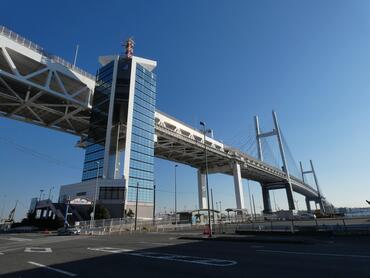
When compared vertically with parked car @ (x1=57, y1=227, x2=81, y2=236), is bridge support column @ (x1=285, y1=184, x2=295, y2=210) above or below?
above

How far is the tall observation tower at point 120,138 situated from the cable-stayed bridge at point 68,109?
362cm

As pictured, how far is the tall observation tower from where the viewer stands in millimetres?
53312

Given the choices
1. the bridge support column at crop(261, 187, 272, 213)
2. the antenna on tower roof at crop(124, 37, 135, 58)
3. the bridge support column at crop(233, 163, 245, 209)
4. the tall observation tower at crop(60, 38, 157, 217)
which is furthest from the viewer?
the bridge support column at crop(261, 187, 272, 213)

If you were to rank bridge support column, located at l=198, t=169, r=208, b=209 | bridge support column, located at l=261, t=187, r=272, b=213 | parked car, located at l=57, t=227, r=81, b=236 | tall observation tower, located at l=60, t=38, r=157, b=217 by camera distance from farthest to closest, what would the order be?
bridge support column, located at l=261, t=187, r=272, b=213
bridge support column, located at l=198, t=169, r=208, b=209
tall observation tower, located at l=60, t=38, r=157, b=217
parked car, located at l=57, t=227, r=81, b=236

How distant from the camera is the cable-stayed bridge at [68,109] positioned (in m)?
45.3

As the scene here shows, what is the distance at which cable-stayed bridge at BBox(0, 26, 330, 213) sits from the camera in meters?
45.3

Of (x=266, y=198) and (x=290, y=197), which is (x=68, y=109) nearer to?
(x=290, y=197)

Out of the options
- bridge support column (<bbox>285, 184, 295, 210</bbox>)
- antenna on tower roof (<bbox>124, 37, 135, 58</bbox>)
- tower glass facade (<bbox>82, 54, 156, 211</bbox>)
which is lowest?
bridge support column (<bbox>285, 184, 295, 210</bbox>)

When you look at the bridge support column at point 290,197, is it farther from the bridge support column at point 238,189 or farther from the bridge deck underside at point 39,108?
the bridge deck underside at point 39,108

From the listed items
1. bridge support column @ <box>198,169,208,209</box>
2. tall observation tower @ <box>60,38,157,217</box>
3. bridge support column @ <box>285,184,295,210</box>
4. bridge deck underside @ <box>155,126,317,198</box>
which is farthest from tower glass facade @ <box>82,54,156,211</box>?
bridge support column @ <box>285,184,295,210</box>

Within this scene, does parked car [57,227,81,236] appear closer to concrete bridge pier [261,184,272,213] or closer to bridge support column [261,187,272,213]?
bridge support column [261,187,272,213]

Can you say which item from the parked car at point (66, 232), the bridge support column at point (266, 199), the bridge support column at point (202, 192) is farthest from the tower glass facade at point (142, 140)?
the bridge support column at point (266, 199)

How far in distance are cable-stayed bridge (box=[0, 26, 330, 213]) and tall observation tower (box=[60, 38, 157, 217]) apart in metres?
3.62

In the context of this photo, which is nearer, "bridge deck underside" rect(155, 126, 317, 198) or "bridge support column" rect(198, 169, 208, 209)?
"bridge deck underside" rect(155, 126, 317, 198)
